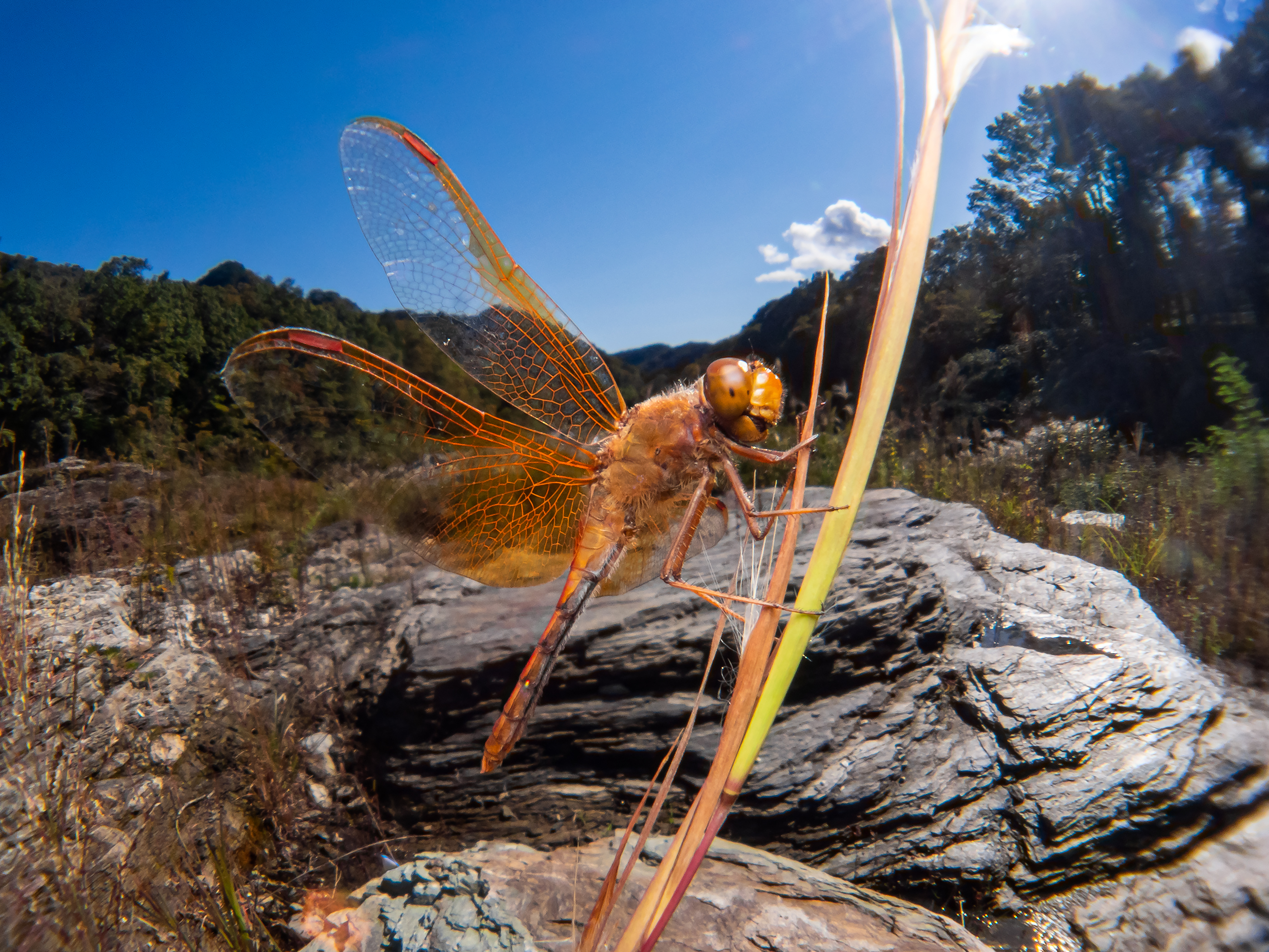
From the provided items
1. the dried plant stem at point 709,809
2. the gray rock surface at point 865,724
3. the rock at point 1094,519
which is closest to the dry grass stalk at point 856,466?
the dried plant stem at point 709,809

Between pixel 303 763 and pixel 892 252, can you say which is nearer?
pixel 892 252

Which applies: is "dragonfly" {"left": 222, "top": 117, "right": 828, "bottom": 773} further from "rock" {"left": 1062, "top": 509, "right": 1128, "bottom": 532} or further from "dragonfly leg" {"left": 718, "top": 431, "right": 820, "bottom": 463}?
"rock" {"left": 1062, "top": 509, "right": 1128, "bottom": 532}

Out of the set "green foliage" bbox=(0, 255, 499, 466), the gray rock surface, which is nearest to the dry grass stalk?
the gray rock surface

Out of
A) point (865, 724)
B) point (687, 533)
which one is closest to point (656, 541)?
point (687, 533)

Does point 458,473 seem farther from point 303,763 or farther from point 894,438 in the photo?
point 894,438

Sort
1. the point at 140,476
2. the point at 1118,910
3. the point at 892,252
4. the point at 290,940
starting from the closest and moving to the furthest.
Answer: the point at 892,252, the point at 1118,910, the point at 290,940, the point at 140,476

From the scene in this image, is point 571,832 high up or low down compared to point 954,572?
down

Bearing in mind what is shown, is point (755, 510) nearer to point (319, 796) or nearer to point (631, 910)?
point (631, 910)

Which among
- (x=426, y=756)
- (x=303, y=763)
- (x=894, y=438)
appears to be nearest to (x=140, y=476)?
(x=303, y=763)
